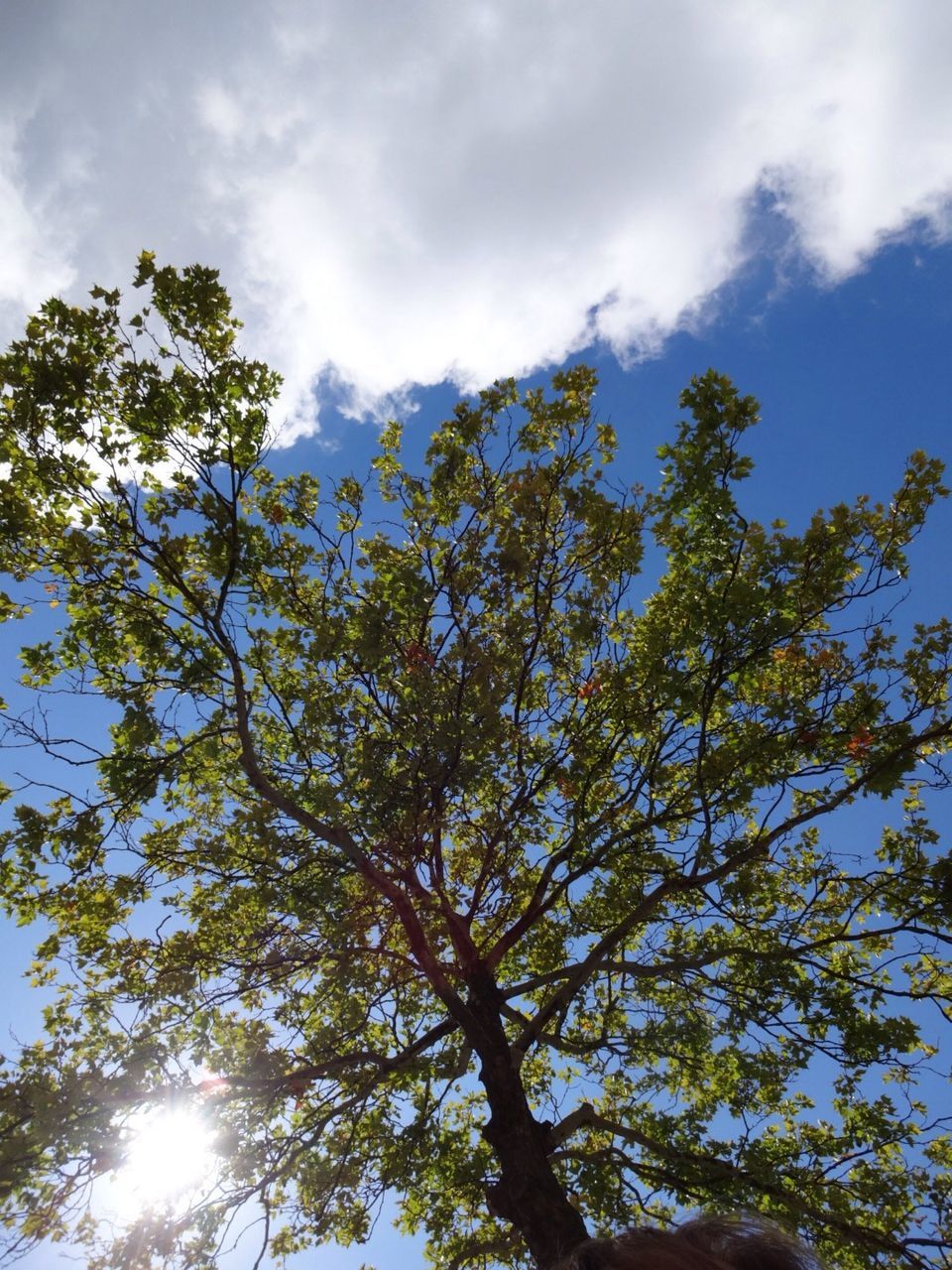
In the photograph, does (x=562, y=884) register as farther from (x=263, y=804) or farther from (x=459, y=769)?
(x=263, y=804)

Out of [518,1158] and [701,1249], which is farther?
[518,1158]

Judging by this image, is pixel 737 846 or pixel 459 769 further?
pixel 737 846

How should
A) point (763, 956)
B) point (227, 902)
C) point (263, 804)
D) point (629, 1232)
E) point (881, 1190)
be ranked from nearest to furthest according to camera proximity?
point (629, 1232), point (763, 956), point (881, 1190), point (263, 804), point (227, 902)

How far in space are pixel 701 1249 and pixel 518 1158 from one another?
23.3 ft

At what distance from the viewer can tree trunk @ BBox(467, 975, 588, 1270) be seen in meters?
6.85

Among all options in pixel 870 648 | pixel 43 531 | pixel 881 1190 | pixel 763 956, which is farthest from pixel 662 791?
pixel 43 531

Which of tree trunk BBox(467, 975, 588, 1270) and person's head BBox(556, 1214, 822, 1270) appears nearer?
person's head BBox(556, 1214, 822, 1270)

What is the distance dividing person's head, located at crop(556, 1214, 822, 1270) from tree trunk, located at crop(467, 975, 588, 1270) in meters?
5.83

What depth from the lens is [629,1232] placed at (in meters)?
1.69

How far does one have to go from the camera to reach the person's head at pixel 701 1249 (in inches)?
61.3

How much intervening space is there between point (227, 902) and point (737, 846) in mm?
7029

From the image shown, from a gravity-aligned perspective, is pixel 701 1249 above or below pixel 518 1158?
below

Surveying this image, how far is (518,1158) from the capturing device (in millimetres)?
7453

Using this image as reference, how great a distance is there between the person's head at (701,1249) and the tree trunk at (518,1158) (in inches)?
229
